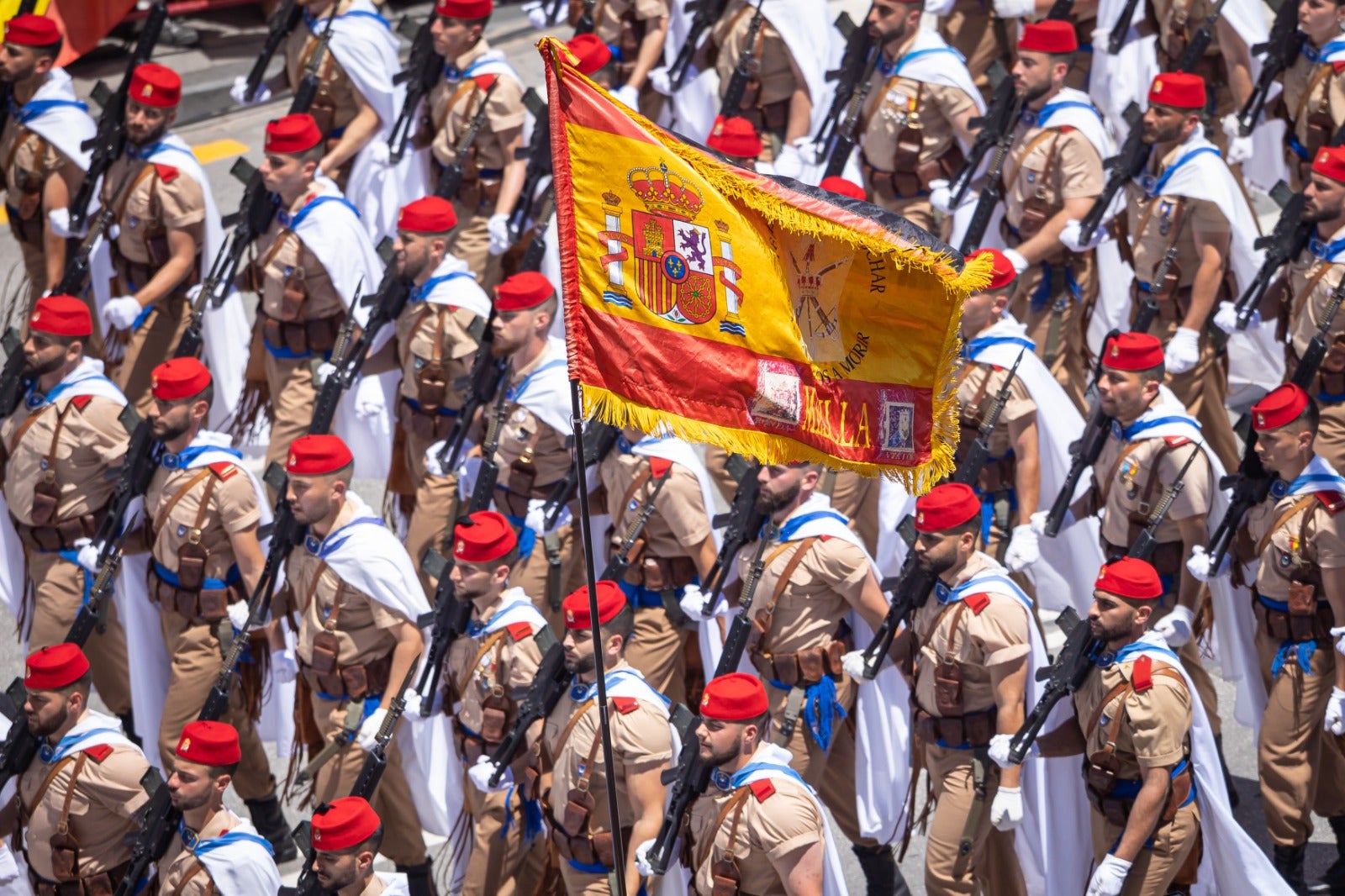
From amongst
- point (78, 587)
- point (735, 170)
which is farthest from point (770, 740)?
point (78, 587)

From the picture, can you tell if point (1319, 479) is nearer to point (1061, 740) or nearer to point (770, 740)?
point (1061, 740)

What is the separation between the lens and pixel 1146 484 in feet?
26.0

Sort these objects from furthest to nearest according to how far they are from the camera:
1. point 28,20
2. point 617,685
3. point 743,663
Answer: point 28,20 < point 743,663 < point 617,685

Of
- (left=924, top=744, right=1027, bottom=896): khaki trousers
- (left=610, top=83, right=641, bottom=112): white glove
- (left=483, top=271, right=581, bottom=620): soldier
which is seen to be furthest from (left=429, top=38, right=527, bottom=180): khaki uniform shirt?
(left=924, top=744, right=1027, bottom=896): khaki trousers

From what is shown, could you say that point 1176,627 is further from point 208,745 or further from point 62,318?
point 62,318

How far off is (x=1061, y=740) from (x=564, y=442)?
2576 millimetres

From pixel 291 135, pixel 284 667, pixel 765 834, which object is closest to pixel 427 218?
pixel 291 135

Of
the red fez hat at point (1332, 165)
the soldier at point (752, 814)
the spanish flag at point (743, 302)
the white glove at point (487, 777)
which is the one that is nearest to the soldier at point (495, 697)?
the white glove at point (487, 777)

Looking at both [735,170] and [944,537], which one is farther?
[944,537]

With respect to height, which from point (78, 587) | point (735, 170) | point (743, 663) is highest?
point (735, 170)

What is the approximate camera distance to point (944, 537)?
23.8 feet

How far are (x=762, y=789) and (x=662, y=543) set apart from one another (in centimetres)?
179

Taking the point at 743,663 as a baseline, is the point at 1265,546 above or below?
above

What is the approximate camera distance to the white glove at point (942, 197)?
10.2 metres
